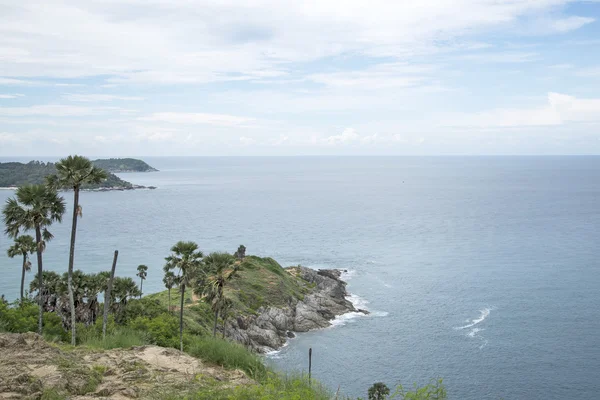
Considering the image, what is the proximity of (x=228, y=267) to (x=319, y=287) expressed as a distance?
49007mm

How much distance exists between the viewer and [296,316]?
80.2 metres

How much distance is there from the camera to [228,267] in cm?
4678

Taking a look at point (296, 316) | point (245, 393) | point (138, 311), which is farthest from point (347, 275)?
point (245, 393)

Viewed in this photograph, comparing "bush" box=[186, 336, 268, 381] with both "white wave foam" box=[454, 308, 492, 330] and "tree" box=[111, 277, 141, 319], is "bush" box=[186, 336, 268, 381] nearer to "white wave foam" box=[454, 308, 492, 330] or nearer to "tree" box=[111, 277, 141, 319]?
"tree" box=[111, 277, 141, 319]

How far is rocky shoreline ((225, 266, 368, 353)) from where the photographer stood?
2726 inches

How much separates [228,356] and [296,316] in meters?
61.5

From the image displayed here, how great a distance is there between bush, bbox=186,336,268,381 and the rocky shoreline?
146 feet

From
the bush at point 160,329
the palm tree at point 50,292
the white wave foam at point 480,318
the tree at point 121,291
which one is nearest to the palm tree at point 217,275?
the bush at point 160,329

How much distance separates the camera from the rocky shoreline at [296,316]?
69250 mm

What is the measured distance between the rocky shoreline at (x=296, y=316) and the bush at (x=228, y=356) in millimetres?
44575

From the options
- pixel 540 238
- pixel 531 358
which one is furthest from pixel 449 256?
pixel 531 358

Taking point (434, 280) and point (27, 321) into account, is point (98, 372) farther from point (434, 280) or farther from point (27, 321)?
point (434, 280)

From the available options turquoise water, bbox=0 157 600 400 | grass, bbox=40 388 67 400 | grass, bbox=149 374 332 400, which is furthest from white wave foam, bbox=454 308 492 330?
grass, bbox=40 388 67 400

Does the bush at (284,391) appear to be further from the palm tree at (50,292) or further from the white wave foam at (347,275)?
the white wave foam at (347,275)
